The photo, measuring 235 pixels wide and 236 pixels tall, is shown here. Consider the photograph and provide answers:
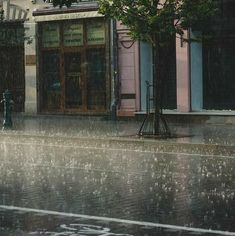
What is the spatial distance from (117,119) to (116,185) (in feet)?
51.9

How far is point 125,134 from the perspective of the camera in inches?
832

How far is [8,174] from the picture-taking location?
522 inches

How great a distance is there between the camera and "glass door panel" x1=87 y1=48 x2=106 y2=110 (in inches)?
1131

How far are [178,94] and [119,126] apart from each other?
2768mm

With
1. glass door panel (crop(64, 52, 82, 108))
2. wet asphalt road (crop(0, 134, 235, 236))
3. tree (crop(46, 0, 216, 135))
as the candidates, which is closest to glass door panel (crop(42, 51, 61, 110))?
glass door panel (crop(64, 52, 82, 108))

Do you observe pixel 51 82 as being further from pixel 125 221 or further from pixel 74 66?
pixel 125 221

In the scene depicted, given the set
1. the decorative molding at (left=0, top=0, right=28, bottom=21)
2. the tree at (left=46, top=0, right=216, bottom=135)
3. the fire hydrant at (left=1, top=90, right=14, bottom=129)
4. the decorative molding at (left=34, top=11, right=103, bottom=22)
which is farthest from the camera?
the decorative molding at (left=0, top=0, right=28, bottom=21)

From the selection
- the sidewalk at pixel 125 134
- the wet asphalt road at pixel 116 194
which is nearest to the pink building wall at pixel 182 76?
the sidewalk at pixel 125 134

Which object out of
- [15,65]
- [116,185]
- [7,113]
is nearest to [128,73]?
[7,113]

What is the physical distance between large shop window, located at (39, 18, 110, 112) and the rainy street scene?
0.04m

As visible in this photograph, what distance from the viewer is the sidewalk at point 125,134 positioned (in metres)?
18.0

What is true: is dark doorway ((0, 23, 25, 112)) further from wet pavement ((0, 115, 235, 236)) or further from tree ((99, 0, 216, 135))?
tree ((99, 0, 216, 135))

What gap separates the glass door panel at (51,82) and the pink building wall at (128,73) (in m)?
3.52

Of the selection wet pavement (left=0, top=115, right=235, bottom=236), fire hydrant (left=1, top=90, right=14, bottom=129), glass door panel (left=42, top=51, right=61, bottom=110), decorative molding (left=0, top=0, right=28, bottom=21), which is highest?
decorative molding (left=0, top=0, right=28, bottom=21)
